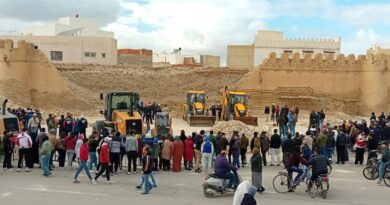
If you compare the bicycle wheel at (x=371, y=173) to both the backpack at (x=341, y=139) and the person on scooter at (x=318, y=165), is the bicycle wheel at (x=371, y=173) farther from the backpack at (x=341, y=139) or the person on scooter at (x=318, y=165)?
the person on scooter at (x=318, y=165)

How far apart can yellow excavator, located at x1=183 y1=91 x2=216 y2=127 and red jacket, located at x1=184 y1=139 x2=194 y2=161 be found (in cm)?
1391

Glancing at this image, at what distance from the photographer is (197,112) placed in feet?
102

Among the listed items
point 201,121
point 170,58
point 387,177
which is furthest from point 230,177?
point 170,58

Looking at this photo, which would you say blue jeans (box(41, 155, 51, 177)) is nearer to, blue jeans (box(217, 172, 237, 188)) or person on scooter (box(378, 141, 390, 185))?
blue jeans (box(217, 172, 237, 188))

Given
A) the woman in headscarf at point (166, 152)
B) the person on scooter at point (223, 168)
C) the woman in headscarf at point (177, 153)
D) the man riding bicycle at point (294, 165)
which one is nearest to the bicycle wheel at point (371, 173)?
the man riding bicycle at point (294, 165)

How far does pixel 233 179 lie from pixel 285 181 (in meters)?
1.57

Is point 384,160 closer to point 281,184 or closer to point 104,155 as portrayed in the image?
point 281,184

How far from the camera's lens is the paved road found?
12055 mm

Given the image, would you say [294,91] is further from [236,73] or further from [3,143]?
[3,143]

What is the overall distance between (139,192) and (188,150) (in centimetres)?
357

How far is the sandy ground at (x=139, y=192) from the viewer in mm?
A: 12055

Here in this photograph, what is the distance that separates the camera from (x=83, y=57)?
5181 cm

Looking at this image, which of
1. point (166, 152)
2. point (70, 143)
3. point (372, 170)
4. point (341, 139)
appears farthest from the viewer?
point (341, 139)

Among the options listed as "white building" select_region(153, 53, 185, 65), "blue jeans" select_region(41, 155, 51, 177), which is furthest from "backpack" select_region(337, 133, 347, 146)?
"white building" select_region(153, 53, 185, 65)
